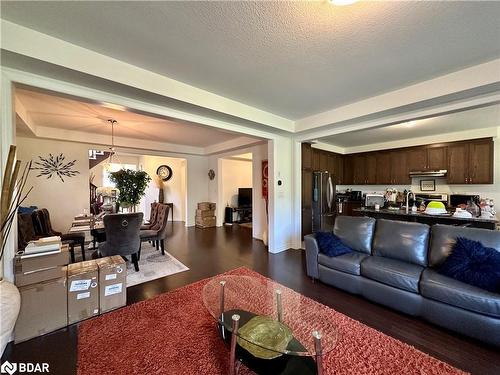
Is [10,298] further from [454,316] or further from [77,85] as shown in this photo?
[454,316]

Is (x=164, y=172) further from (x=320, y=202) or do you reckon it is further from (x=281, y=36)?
(x=281, y=36)

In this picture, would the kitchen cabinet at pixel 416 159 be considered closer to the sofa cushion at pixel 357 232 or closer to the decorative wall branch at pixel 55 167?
the sofa cushion at pixel 357 232

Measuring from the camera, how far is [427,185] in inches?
209

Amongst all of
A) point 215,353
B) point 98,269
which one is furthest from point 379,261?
point 98,269

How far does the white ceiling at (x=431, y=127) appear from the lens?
363 centimetres

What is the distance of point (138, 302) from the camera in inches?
97.0

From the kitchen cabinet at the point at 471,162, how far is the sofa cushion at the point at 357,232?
3.44m

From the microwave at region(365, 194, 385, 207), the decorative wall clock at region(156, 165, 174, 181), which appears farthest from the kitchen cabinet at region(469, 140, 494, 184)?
the decorative wall clock at region(156, 165, 174, 181)

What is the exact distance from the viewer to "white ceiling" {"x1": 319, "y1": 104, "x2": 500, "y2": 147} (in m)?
3.63

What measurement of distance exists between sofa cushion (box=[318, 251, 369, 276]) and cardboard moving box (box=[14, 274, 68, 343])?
2.98 metres

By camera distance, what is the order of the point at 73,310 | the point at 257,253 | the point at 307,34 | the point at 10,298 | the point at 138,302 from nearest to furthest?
the point at 10,298
the point at 307,34
the point at 73,310
the point at 138,302
the point at 257,253

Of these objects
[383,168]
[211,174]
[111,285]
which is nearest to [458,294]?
[111,285]

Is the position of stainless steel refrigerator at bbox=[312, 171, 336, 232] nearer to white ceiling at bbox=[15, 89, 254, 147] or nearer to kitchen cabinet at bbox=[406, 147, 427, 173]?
white ceiling at bbox=[15, 89, 254, 147]

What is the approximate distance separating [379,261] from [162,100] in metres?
3.31
